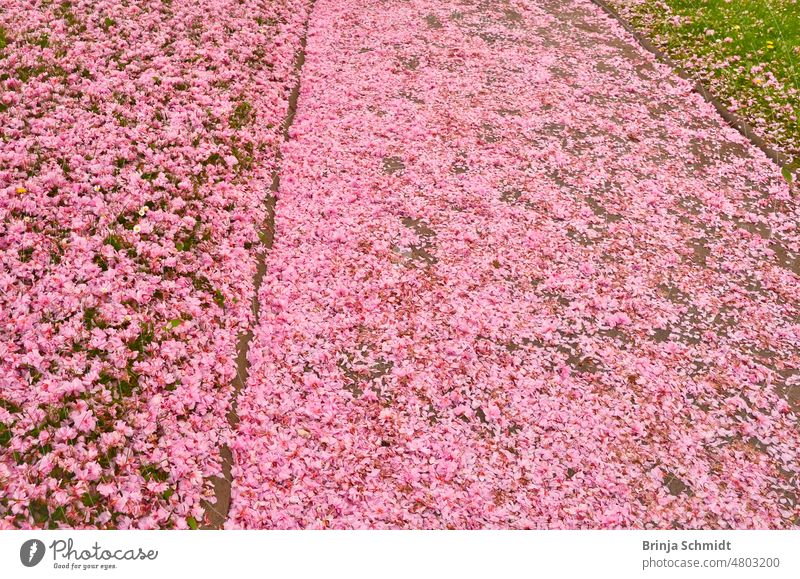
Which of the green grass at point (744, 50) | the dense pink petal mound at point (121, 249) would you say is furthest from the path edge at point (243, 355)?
the green grass at point (744, 50)

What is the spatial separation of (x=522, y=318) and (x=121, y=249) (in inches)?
254

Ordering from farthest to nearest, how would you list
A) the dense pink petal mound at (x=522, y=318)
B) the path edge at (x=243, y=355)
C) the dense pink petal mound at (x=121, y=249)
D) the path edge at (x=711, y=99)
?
the path edge at (x=711, y=99)
the dense pink petal mound at (x=522, y=318)
the path edge at (x=243, y=355)
the dense pink petal mound at (x=121, y=249)

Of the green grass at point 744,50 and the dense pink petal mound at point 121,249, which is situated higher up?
the green grass at point 744,50

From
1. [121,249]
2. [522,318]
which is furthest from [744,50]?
[121,249]

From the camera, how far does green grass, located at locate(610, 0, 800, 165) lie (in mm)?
12805

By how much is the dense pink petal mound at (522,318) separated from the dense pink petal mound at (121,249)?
0.76 metres

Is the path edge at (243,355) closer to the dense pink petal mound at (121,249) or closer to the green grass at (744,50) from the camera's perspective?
the dense pink petal mound at (121,249)

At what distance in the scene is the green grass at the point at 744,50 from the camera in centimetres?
1280

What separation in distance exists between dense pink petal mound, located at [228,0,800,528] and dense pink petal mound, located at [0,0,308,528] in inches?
30.0

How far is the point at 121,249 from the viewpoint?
25.6ft

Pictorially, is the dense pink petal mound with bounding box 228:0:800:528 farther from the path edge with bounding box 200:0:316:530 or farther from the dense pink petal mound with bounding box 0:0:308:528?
the dense pink petal mound with bounding box 0:0:308:528

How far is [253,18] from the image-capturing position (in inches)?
616

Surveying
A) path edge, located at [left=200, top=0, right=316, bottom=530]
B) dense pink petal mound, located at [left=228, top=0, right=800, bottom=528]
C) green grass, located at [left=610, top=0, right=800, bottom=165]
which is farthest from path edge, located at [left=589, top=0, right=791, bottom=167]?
path edge, located at [left=200, top=0, right=316, bottom=530]
